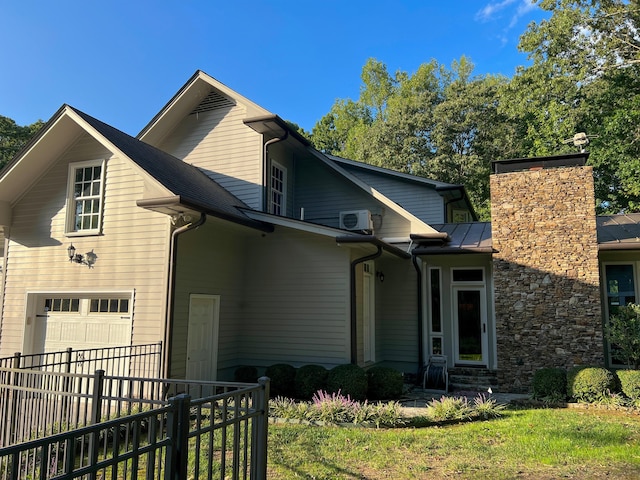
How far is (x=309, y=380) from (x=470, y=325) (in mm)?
4726

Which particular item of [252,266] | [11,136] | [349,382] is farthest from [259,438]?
[11,136]

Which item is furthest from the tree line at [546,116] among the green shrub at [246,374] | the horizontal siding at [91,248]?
the horizontal siding at [91,248]

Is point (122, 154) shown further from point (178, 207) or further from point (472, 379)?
point (472, 379)

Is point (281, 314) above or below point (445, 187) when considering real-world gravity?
below

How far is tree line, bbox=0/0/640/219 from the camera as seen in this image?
16656 millimetres

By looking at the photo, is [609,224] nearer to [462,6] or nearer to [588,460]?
[588,460]

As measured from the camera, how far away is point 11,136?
87.9 feet

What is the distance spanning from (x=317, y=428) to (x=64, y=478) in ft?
15.7

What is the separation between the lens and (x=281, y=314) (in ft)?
31.1

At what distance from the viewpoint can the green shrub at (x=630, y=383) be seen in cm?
769

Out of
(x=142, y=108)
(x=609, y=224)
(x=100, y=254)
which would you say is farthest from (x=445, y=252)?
(x=142, y=108)

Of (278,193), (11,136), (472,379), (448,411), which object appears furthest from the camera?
(11,136)

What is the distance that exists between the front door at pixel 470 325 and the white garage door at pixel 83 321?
7.41 m

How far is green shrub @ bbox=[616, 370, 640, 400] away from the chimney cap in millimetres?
4519
